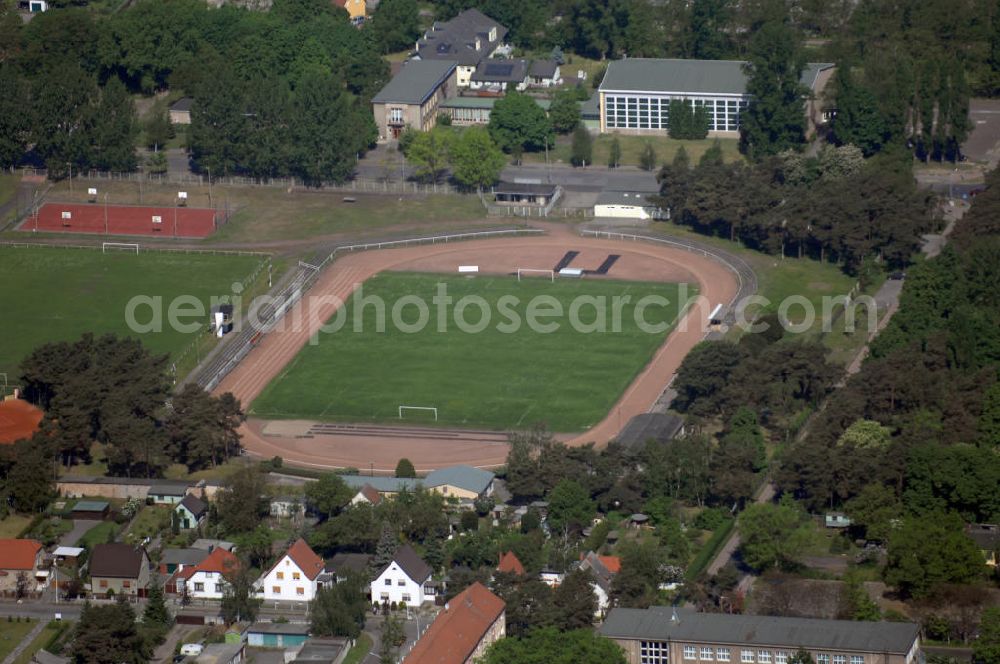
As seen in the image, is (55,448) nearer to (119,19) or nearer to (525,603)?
(525,603)

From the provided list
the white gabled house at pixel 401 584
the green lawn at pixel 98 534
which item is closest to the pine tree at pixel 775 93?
the green lawn at pixel 98 534

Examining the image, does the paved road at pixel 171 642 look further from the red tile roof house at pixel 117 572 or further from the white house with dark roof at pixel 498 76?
the white house with dark roof at pixel 498 76

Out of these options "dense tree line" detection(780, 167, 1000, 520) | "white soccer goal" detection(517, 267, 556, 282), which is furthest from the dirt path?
"dense tree line" detection(780, 167, 1000, 520)

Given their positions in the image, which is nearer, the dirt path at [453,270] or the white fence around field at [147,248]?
the dirt path at [453,270]

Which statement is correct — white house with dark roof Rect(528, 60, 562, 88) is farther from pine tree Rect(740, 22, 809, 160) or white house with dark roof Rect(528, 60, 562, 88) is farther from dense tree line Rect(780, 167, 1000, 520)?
dense tree line Rect(780, 167, 1000, 520)

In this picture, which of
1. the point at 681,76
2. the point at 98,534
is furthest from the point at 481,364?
the point at 681,76

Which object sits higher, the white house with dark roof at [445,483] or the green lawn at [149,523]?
the white house with dark roof at [445,483]
